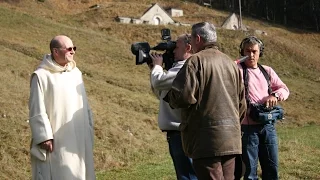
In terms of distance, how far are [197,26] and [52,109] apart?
1477 mm

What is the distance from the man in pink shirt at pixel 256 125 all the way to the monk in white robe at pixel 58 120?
1.50 meters

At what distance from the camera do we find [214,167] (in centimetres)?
323

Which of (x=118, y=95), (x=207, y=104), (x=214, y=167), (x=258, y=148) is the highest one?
(x=207, y=104)

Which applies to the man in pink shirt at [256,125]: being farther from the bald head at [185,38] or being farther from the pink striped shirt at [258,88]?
the bald head at [185,38]

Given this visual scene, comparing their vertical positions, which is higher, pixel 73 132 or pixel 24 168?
pixel 73 132

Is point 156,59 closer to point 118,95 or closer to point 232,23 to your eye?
point 118,95

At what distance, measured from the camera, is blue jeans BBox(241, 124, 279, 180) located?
4.16 meters

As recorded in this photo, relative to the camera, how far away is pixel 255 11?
73.6m

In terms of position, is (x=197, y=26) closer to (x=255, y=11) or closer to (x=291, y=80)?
(x=291, y=80)

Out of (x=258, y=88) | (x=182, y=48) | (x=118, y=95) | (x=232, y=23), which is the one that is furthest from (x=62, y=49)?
(x=232, y=23)

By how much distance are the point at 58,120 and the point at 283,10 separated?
71.5 metres

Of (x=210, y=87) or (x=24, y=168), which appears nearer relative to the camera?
(x=210, y=87)

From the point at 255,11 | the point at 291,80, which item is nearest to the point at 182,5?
the point at 255,11

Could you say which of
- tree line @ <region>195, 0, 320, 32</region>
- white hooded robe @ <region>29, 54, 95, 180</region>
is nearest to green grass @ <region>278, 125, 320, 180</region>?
white hooded robe @ <region>29, 54, 95, 180</region>
